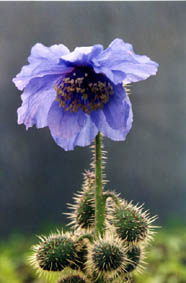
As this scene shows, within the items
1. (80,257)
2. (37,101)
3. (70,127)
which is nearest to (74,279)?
(80,257)

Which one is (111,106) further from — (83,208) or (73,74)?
(83,208)

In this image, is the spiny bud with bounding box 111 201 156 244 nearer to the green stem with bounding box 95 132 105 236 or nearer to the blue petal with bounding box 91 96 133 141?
the green stem with bounding box 95 132 105 236

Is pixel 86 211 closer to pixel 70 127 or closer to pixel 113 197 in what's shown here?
pixel 113 197

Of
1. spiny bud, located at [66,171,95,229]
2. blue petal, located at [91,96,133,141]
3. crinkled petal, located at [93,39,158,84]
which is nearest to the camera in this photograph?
crinkled petal, located at [93,39,158,84]

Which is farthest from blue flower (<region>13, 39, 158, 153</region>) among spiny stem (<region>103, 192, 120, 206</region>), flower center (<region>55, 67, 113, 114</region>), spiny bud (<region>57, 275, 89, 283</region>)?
spiny bud (<region>57, 275, 89, 283</region>)

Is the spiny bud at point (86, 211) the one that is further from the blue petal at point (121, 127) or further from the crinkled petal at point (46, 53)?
the crinkled petal at point (46, 53)

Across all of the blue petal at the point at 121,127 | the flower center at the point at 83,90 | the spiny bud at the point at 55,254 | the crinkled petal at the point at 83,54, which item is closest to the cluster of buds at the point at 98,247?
the spiny bud at the point at 55,254
